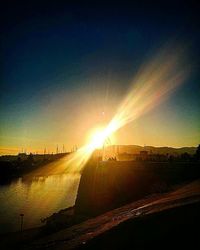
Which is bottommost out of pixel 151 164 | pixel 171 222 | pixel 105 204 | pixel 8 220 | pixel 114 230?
pixel 8 220

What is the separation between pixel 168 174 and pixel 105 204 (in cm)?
893

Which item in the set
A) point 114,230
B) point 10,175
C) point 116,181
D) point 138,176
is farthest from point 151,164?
point 10,175

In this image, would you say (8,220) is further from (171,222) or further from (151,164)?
(171,222)

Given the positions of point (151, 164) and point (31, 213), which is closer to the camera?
point (151, 164)

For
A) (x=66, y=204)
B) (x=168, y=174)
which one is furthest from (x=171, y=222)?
(x=66, y=204)

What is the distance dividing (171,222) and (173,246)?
142 cm

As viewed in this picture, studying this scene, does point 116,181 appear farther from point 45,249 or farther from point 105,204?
point 45,249

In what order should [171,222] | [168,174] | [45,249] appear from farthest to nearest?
[168,174]
[45,249]
[171,222]

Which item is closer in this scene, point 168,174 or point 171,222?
point 171,222

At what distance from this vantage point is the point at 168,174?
92.5 feet

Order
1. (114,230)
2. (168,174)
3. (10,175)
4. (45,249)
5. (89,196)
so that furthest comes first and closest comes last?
(10,175)
(89,196)
(168,174)
(45,249)
(114,230)

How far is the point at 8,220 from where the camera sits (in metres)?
43.0

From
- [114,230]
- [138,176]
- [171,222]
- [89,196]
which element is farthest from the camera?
[89,196]

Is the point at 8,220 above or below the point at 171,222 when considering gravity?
below
